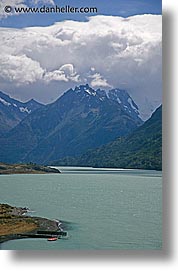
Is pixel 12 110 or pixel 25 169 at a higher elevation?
pixel 12 110

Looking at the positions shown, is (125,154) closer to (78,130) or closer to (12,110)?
(78,130)

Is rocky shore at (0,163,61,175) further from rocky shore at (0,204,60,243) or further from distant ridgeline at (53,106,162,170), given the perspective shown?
rocky shore at (0,204,60,243)

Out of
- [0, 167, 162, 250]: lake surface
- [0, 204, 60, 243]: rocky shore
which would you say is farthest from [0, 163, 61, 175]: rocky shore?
[0, 204, 60, 243]: rocky shore

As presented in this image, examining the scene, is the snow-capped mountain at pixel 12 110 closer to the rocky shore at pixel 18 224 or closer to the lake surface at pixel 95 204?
the lake surface at pixel 95 204

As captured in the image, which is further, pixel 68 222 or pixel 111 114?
pixel 111 114

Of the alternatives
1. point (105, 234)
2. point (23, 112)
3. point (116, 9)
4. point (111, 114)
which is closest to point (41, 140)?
A: point (23, 112)

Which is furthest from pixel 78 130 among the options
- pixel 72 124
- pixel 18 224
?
pixel 18 224

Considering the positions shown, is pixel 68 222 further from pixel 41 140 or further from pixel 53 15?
pixel 53 15
